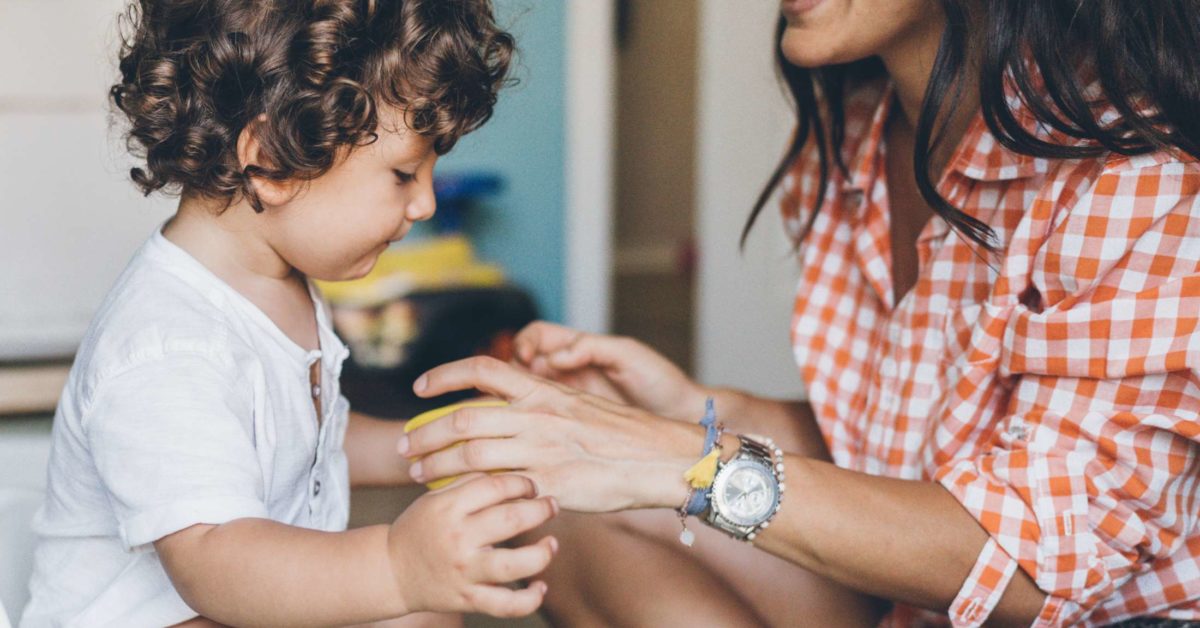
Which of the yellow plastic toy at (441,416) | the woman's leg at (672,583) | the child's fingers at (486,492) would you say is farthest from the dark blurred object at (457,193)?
the child's fingers at (486,492)

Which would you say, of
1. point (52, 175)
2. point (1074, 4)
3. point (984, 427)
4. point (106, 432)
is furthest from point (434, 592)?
point (52, 175)

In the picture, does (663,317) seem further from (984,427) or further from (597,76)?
(984,427)

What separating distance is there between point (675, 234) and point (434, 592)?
13.3 feet

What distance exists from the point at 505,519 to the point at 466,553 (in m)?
0.04

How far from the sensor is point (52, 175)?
2.40 meters

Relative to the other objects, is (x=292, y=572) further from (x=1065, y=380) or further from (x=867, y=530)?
(x=1065, y=380)

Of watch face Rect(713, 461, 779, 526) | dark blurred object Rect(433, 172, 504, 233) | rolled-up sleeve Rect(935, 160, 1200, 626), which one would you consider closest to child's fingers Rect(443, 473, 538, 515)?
watch face Rect(713, 461, 779, 526)

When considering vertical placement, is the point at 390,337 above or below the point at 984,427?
below

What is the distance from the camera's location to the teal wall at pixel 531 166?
284 centimetres

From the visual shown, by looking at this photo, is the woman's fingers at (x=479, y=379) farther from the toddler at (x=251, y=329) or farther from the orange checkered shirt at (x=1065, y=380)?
the orange checkered shirt at (x=1065, y=380)

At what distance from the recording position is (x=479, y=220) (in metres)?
2.95

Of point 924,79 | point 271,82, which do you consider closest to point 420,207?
point 271,82

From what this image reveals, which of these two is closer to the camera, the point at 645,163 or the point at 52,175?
the point at 52,175

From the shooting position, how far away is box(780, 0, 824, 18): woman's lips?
114 cm
